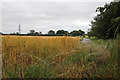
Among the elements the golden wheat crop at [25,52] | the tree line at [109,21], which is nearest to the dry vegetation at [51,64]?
the golden wheat crop at [25,52]

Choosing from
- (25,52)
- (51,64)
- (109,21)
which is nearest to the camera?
(51,64)

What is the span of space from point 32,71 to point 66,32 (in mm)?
1812

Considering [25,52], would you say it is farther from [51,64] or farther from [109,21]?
[109,21]

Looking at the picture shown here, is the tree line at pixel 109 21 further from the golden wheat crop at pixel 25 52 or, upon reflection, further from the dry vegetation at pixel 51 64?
the golden wheat crop at pixel 25 52

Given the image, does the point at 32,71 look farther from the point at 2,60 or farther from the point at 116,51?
the point at 116,51

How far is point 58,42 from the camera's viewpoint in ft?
9.64

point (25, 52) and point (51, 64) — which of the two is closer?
point (51, 64)

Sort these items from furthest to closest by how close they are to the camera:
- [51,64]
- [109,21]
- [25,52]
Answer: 1. [109,21]
2. [25,52]
3. [51,64]

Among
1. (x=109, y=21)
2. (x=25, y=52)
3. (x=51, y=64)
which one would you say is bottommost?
(x=51, y=64)

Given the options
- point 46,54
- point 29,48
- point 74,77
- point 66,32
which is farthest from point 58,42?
point 74,77

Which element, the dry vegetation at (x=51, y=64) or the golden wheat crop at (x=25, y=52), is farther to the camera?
the golden wheat crop at (x=25, y=52)

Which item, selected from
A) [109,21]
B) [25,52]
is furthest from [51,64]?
[109,21]

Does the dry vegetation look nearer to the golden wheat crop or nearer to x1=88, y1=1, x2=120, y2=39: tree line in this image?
the golden wheat crop

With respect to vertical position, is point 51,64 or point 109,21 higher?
point 109,21
